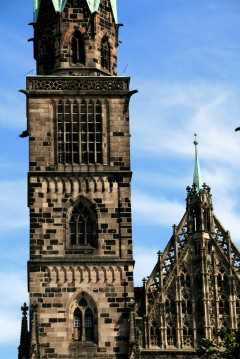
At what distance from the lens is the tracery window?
49.6m

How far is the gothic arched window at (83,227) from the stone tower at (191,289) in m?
2.41

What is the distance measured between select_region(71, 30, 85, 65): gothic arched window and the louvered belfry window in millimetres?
1758

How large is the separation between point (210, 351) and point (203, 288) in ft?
36.3

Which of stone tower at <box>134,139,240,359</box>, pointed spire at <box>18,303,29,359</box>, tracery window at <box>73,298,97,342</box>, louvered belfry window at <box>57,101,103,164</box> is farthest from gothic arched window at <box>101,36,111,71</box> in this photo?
pointed spire at <box>18,303,29,359</box>

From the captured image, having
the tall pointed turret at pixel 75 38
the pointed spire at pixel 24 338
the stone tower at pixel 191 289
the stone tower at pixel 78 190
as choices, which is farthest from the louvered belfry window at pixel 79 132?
the pointed spire at pixel 24 338

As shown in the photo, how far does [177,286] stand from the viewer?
5109 centimetres

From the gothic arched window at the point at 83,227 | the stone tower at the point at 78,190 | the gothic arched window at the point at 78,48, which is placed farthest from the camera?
the gothic arched window at the point at 78,48

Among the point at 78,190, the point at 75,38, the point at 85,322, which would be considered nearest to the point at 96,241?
the point at 78,190

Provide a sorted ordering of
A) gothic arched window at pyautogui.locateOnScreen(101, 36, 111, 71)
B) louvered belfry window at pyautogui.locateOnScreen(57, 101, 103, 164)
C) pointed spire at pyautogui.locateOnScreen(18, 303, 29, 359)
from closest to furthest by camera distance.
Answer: pointed spire at pyautogui.locateOnScreen(18, 303, 29, 359), louvered belfry window at pyautogui.locateOnScreen(57, 101, 103, 164), gothic arched window at pyautogui.locateOnScreen(101, 36, 111, 71)

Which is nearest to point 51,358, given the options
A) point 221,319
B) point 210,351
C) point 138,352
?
point 138,352

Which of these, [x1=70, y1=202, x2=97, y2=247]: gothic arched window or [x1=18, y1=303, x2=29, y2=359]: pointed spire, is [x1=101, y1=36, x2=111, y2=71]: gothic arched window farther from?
[x1=18, y1=303, x2=29, y2=359]: pointed spire

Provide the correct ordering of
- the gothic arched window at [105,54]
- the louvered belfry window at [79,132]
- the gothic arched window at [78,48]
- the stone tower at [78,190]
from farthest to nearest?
the gothic arched window at [105,54], the gothic arched window at [78,48], the louvered belfry window at [79,132], the stone tower at [78,190]

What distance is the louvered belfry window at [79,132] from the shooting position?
5162 centimetres

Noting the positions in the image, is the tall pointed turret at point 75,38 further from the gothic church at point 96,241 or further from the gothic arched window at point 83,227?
the gothic arched window at point 83,227
